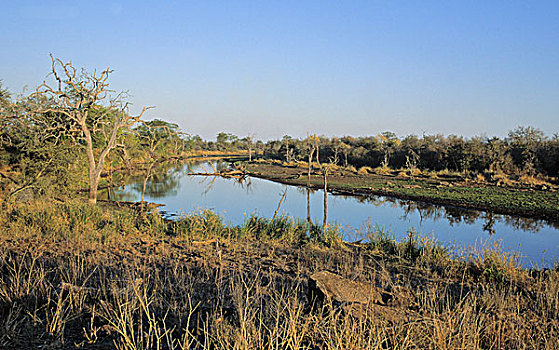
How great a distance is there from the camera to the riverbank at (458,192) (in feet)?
54.0

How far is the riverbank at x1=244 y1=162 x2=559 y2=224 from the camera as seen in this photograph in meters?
16.5

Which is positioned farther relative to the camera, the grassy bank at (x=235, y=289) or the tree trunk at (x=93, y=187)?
the tree trunk at (x=93, y=187)

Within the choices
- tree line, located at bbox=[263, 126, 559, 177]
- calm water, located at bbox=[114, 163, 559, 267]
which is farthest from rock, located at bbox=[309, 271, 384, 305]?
tree line, located at bbox=[263, 126, 559, 177]

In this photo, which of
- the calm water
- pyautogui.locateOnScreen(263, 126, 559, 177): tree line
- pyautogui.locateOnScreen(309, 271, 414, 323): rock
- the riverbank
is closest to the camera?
pyautogui.locateOnScreen(309, 271, 414, 323): rock

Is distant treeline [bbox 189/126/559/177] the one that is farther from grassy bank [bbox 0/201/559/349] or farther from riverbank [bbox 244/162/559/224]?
grassy bank [bbox 0/201/559/349]

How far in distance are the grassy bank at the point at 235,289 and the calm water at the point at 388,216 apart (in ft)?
5.39

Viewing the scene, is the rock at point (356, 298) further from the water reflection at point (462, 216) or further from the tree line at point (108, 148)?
the water reflection at point (462, 216)

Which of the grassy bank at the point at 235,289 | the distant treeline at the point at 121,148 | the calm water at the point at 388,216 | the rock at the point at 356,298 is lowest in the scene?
the calm water at the point at 388,216

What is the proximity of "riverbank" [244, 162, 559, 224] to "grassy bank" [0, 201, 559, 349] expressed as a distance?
451 inches

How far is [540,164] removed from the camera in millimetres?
27797

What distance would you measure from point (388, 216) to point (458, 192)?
7.19 meters

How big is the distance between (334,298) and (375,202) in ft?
55.7

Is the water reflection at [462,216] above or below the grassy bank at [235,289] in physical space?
below

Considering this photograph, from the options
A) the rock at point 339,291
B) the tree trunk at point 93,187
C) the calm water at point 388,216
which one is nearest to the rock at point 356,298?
the rock at point 339,291
